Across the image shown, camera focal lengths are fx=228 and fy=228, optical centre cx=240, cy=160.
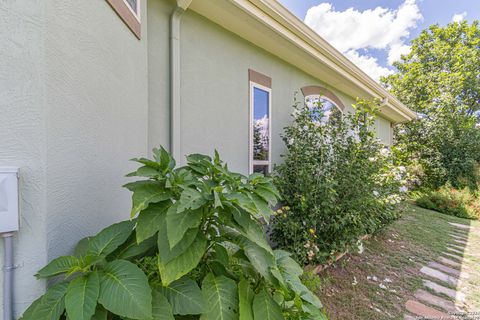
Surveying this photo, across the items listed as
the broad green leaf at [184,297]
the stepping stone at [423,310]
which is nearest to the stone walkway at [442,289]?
the stepping stone at [423,310]

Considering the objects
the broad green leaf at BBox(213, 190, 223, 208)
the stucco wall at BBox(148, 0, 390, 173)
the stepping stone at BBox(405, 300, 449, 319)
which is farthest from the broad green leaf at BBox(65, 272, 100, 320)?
the stepping stone at BBox(405, 300, 449, 319)

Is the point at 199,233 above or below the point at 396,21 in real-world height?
below

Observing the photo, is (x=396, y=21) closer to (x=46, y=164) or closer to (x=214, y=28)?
(x=214, y=28)

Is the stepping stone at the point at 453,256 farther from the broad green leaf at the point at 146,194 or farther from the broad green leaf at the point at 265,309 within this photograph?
the broad green leaf at the point at 146,194

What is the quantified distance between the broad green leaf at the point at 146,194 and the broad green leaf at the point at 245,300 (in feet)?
1.82

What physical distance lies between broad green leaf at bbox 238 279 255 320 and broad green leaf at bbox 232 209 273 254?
23 cm

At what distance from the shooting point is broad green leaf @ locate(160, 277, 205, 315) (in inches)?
36.1

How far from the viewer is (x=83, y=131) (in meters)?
1.24

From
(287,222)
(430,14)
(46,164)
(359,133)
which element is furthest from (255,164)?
(430,14)

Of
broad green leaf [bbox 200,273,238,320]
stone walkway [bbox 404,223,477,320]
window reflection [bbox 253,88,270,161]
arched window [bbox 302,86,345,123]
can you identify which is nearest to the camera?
broad green leaf [bbox 200,273,238,320]

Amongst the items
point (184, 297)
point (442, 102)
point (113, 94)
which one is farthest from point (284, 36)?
point (442, 102)

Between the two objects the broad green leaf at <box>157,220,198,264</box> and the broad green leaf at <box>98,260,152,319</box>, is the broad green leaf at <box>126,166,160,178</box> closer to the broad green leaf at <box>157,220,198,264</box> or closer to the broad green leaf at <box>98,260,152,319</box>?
the broad green leaf at <box>157,220,198,264</box>

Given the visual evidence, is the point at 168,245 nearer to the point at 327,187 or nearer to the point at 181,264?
the point at 181,264

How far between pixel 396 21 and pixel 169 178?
2375 centimetres
